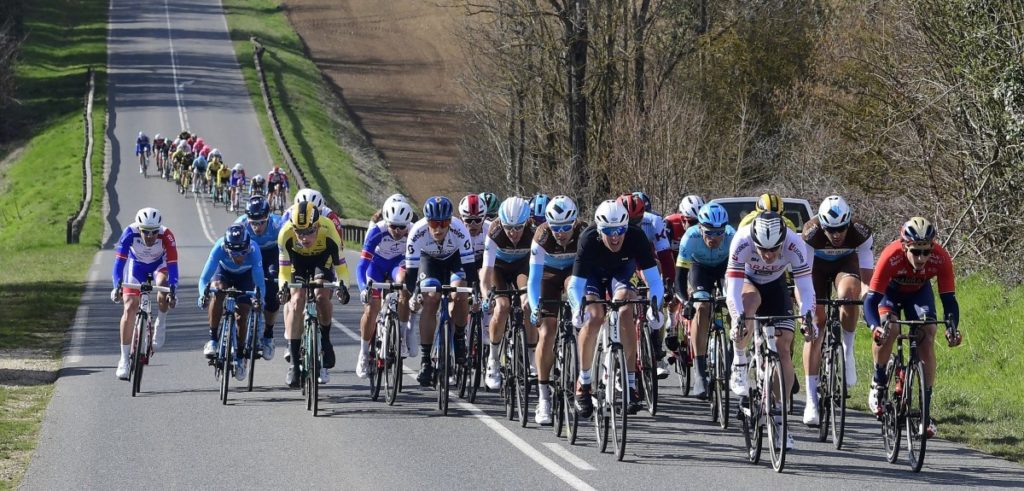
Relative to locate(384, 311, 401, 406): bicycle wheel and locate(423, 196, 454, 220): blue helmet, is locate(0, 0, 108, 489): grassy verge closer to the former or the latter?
locate(384, 311, 401, 406): bicycle wheel

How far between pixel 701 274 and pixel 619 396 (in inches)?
132

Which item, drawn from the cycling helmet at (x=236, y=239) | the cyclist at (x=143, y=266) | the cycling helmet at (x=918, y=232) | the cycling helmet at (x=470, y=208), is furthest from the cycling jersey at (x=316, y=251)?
the cycling helmet at (x=918, y=232)

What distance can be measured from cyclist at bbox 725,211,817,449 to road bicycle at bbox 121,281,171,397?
264 inches

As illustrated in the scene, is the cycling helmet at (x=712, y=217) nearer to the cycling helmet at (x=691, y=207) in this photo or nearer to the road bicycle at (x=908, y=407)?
the cycling helmet at (x=691, y=207)

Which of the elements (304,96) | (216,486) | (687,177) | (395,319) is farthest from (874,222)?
(304,96)

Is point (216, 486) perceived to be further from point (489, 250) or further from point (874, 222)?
point (874, 222)

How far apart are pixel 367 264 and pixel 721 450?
200 inches

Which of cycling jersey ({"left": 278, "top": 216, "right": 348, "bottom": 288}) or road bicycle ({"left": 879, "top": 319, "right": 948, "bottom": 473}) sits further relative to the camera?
cycling jersey ({"left": 278, "top": 216, "right": 348, "bottom": 288})

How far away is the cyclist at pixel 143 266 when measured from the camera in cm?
1595

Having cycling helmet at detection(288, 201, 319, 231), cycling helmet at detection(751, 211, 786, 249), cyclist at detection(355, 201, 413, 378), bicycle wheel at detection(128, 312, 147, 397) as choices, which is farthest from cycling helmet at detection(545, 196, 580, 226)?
bicycle wheel at detection(128, 312, 147, 397)

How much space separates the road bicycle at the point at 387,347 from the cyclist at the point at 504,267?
91cm

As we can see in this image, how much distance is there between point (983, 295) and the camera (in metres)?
19.8

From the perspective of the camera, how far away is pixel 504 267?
14.4 m

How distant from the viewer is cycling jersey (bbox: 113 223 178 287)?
16.0 meters
